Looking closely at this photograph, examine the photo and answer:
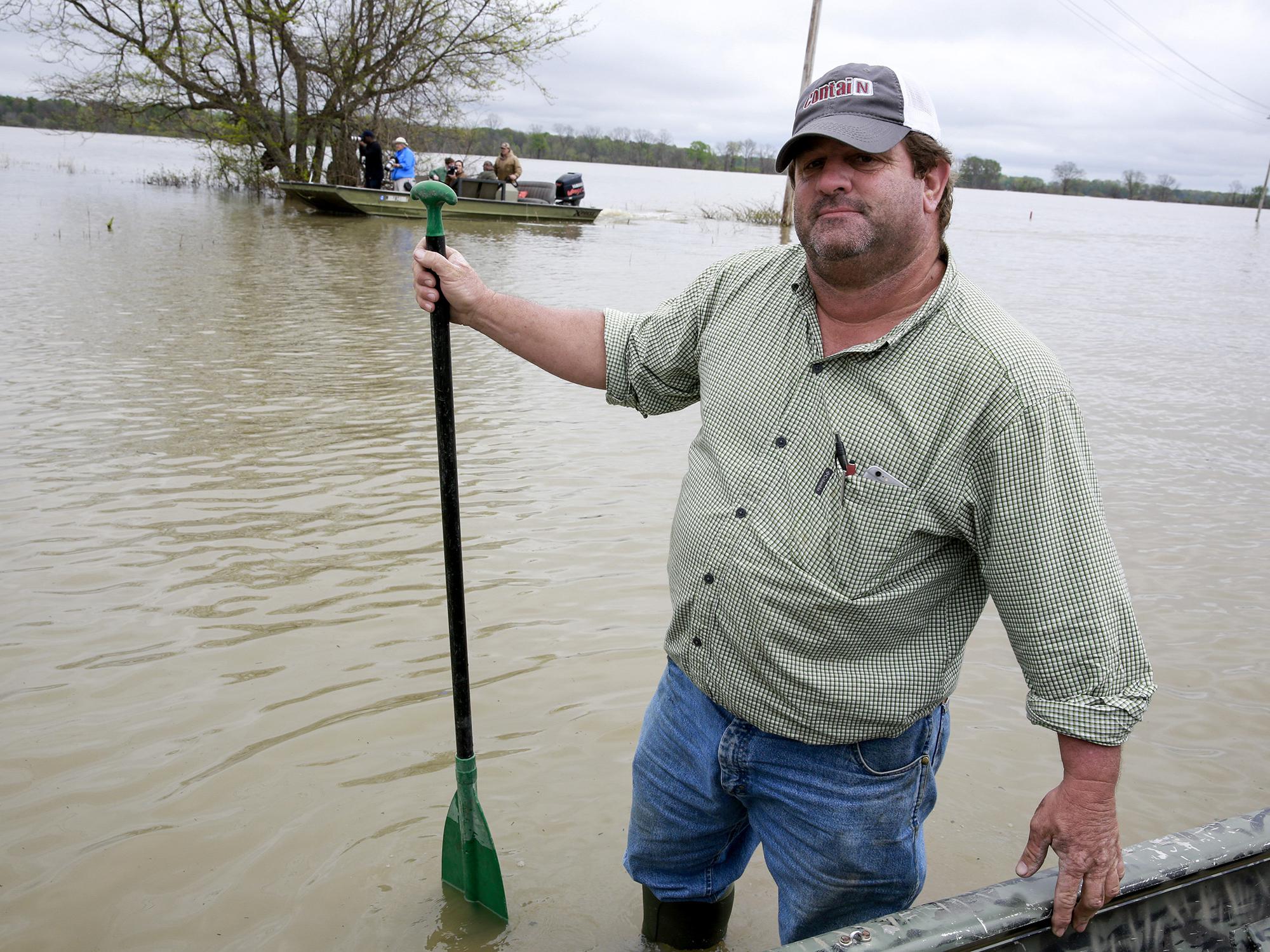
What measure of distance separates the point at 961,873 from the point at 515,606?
2154 millimetres

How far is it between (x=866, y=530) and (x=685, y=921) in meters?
1.30

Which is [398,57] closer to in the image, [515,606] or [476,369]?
[476,369]

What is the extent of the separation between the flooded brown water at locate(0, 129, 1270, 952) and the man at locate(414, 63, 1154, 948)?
0.99 metres

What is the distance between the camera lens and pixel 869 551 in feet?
6.22

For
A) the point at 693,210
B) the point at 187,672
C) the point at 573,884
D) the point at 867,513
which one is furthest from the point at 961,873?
the point at 693,210

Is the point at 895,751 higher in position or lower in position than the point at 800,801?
higher

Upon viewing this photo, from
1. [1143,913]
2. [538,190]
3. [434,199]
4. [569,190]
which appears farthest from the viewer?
[538,190]

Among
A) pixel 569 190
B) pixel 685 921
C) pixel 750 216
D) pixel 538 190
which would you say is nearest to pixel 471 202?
pixel 538 190

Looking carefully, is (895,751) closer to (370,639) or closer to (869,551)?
(869,551)

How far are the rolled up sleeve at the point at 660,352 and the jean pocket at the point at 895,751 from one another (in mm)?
875

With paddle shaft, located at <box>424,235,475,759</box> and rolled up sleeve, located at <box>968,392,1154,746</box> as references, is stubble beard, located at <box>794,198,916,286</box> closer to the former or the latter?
rolled up sleeve, located at <box>968,392,1154,746</box>

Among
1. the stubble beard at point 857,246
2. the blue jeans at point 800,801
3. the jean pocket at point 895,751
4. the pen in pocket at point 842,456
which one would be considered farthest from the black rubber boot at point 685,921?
the stubble beard at point 857,246

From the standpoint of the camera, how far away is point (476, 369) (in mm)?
8766

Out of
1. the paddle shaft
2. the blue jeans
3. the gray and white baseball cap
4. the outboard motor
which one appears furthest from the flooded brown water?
the outboard motor
